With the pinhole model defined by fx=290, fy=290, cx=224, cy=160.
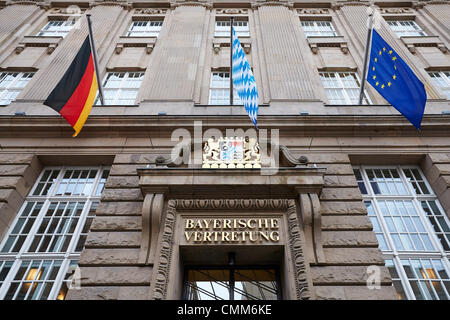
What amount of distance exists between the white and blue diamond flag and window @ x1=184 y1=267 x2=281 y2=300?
171 inches

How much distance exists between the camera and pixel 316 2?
19.7m

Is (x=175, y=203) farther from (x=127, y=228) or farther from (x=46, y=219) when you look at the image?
(x=46, y=219)

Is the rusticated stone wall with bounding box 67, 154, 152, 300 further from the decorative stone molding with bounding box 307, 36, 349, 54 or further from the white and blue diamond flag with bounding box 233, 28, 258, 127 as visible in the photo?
the decorative stone molding with bounding box 307, 36, 349, 54

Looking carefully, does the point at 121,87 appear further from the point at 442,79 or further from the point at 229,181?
the point at 442,79

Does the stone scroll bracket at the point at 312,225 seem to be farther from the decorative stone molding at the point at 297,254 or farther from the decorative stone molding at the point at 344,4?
the decorative stone molding at the point at 344,4

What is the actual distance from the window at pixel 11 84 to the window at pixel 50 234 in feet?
18.0

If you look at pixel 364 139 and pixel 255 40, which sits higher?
pixel 255 40

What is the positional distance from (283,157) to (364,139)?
330cm

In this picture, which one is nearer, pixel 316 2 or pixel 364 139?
pixel 364 139

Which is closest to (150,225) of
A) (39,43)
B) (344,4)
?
(39,43)

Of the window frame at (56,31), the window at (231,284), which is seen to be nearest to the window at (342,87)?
→ the window at (231,284)

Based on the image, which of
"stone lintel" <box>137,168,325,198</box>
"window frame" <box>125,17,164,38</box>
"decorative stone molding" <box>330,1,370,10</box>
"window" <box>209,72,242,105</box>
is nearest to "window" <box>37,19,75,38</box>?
"window frame" <box>125,17,164,38</box>

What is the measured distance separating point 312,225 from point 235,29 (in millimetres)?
14069
